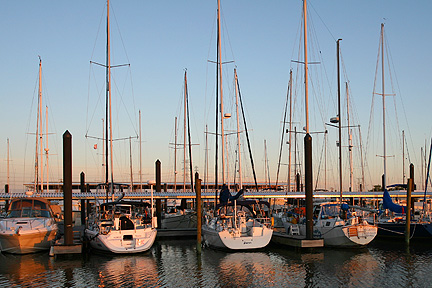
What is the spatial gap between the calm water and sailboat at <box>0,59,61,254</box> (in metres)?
0.69

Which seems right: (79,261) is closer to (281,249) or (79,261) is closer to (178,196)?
(281,249)

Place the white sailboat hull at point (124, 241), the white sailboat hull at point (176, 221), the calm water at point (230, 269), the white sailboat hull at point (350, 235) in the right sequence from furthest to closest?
the white sailboat hull at point (176, 221)
the white sailboat hull at point (350, 235)
the white sailboat hull at point (124, 241)
the calm water at point (230, 269)

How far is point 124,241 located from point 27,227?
5.86 metres

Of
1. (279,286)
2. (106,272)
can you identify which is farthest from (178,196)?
(279,286)

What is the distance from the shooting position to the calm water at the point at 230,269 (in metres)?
20.0

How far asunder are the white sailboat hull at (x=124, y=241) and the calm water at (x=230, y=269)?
451 mm

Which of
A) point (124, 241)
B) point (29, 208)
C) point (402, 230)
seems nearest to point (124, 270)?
point (124, 241)

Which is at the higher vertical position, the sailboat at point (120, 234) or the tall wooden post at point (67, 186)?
the tall wooden post at point (67, 186)

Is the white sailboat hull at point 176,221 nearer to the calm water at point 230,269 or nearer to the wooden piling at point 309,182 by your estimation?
the calm water at point 230,269

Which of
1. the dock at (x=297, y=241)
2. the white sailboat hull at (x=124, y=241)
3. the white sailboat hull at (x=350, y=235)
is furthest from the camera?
the white sailboat hull at (x=350, y=235)

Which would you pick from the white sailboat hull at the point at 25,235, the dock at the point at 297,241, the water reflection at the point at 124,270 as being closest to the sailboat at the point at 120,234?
the water reflection at the point at 124,270

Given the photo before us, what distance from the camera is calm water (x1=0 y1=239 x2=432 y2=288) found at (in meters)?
20.0

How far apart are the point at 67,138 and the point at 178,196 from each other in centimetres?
1623

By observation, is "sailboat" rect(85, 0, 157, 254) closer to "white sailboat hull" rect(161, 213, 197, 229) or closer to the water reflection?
the water reflection
